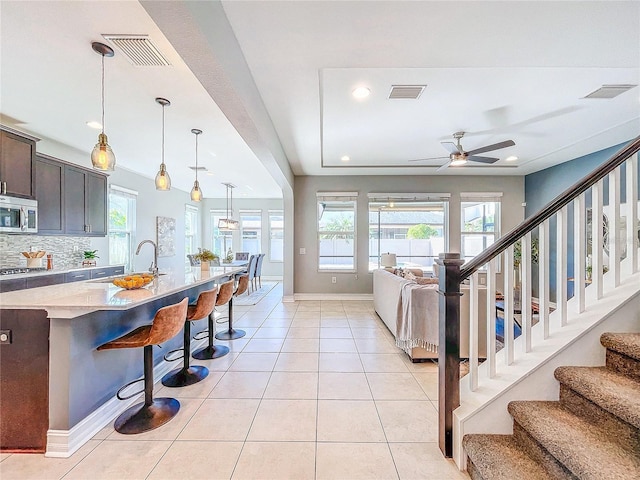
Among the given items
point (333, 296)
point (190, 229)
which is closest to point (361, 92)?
point (333, 296)

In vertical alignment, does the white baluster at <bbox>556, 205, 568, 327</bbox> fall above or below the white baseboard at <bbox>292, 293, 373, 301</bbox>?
above

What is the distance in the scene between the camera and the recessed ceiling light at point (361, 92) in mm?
2869

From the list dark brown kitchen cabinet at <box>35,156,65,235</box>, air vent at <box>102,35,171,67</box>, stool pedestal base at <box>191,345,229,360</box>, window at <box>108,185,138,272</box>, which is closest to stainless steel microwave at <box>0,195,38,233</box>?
dark brown kitchen cabinet at <box>35,156,65,235</box>

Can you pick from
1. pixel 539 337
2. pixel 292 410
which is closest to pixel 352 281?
pixel 292 410

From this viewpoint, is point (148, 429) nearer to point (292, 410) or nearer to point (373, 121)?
point (292, 410)

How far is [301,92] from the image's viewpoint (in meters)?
2.88

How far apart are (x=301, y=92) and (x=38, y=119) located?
3.39m

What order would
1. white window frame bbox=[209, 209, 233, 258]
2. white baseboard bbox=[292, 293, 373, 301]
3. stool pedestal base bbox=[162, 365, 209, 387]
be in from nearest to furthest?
stool pedestal base bbox=[162, 365, 209, 387]
white baseboard bbox=[292, 293, 373, 301]
white window frame bbox=[209, 209, 233, 258]

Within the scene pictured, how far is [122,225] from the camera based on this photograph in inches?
241

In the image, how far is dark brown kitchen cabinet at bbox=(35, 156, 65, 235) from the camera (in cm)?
403

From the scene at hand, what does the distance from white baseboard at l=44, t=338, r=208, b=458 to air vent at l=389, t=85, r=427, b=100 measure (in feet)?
11.8

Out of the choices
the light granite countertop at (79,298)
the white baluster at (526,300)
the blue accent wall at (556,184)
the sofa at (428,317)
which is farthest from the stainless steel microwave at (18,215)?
the blue accent wall at (556,184)

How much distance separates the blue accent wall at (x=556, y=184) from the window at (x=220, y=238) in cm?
830

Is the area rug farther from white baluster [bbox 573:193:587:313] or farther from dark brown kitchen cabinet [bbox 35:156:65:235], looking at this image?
white baluster [bbox 573:193:587:313]
